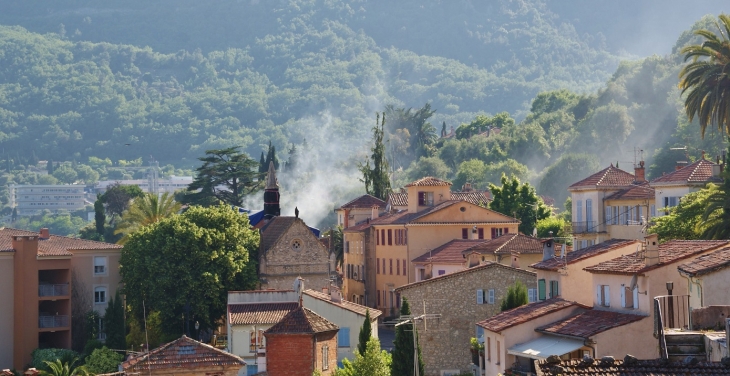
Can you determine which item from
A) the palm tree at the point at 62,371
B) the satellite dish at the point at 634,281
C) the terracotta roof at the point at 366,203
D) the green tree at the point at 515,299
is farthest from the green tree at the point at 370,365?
the terracotta roof at the point at 366,203

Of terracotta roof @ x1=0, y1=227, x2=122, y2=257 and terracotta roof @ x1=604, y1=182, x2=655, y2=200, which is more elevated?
terracotta roof @ x1=604, y1=182, x2=655, y2=200

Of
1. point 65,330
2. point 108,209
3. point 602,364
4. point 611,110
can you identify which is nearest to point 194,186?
point 108,209

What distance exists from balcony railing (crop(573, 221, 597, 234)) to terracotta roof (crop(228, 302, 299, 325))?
620 inches

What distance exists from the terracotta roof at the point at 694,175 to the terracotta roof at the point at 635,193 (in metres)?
0.68

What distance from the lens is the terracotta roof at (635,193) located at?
229 feet

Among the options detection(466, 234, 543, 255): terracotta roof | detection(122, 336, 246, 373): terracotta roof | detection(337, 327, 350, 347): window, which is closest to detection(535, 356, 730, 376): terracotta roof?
detection(122, 336, 246, 373): terracotta roof

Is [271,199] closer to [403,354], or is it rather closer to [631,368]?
[403,354]

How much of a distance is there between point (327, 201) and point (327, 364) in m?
140

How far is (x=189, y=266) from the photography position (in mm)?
79562

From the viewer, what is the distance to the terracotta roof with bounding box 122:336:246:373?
45.8m

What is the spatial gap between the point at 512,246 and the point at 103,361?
2258 centimetres

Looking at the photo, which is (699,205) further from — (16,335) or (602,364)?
(16,335)

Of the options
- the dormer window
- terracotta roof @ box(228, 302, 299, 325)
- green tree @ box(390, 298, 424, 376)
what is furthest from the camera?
the dormer window

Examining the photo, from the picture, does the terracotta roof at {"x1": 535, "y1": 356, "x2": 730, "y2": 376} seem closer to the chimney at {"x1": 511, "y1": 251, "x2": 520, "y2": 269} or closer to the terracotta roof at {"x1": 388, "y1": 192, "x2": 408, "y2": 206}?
the chimney at {"x1": 511, "y1": 251, "x2": 520, "y2": 269}
